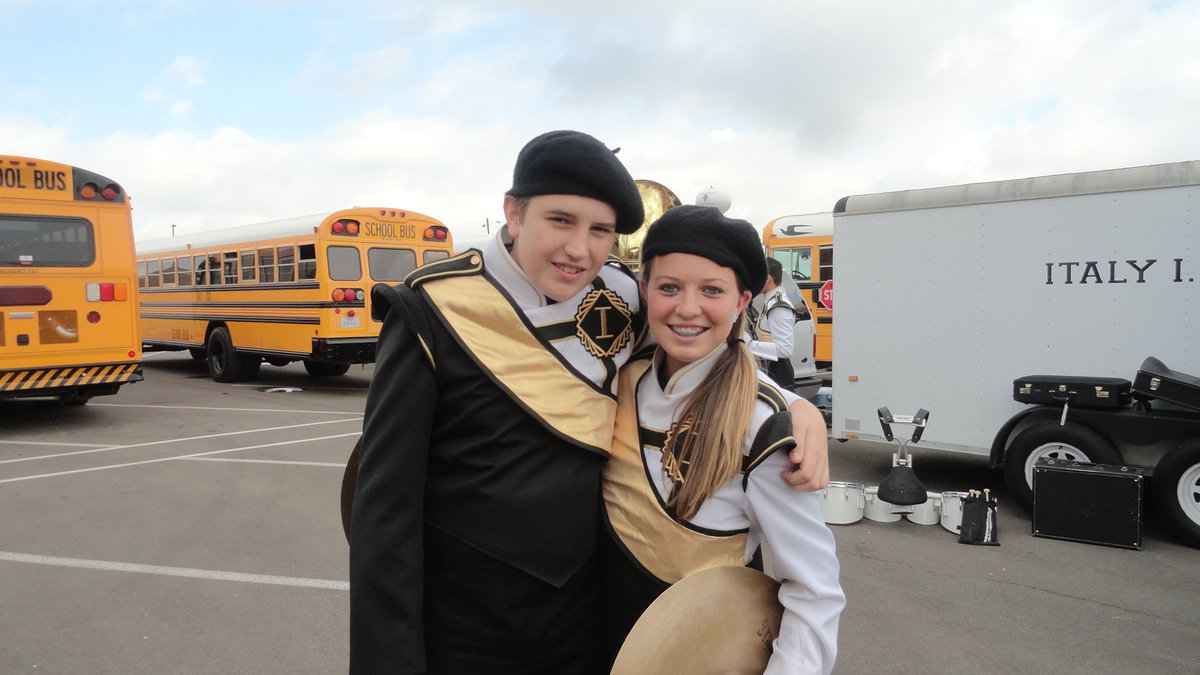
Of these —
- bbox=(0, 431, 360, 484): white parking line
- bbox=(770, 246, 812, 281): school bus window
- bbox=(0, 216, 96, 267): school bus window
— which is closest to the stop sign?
bbox=(770, 246, 812, 281): school bus window

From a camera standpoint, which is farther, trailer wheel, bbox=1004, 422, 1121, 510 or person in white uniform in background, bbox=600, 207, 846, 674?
trailer wheel, bbox=1004, 422, 1121, 510

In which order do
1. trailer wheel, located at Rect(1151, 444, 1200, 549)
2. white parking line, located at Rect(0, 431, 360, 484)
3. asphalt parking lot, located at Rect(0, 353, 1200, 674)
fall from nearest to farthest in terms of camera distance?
asphalt parking lot, located at Rect(0, 353, 1200, 674), trailer wheel, located at Rect(1151, 444, 1200, 549), white parking line, located at Rect(0, 431, 360, 484)

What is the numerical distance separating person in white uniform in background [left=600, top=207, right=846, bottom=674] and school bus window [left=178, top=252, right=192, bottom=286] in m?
15.4

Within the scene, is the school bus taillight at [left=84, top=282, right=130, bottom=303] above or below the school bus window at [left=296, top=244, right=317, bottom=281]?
below

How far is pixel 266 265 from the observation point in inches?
501

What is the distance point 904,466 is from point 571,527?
476 centimetres

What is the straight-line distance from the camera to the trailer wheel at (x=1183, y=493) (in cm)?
512

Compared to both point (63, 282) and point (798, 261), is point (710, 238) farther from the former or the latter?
point (798, 261)

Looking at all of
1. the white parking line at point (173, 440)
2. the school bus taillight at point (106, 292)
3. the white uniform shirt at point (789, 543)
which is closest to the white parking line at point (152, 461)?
the white parking line at point (173, 440)

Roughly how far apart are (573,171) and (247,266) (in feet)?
43.2

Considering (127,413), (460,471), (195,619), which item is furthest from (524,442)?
(127,413)

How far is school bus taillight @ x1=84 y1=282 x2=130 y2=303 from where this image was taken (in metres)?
9.08

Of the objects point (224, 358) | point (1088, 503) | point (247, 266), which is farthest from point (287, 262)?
point (1088, 503)

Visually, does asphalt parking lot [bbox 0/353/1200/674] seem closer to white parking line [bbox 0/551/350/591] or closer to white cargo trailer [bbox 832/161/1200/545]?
white parking line [bbox 0/551/350/591]
